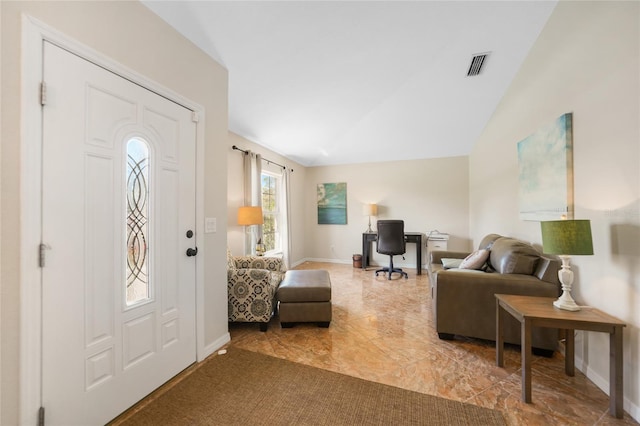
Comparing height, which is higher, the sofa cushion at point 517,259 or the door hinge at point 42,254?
the door hinge at point 42,254

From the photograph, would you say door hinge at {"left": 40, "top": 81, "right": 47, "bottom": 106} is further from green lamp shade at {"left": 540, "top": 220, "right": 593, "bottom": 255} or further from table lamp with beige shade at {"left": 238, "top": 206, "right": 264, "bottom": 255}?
green lamp shade at {"left": 540, "top": 220, "right": 593, "bottom": 255}

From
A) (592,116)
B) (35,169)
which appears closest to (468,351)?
(592,116)

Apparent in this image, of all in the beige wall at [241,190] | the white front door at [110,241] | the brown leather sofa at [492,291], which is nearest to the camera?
the white front door at [110,241]

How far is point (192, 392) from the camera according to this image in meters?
1.64

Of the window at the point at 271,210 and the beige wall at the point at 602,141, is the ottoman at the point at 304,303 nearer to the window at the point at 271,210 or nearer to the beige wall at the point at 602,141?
the beige wall at the point at 602,141


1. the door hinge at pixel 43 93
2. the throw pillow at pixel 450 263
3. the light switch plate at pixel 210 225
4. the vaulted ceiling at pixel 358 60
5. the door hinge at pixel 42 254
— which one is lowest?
the throw pillow at pixel 450 263

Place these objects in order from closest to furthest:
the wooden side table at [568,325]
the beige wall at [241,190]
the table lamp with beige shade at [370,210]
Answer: the wooden side table at [568,325]
the beige wall at [241,190]
the table lamp with beige shade at [370,210]

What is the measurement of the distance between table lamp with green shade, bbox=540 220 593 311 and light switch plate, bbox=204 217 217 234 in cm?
251

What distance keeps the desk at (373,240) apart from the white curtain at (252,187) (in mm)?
2354

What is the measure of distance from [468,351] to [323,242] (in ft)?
13.7

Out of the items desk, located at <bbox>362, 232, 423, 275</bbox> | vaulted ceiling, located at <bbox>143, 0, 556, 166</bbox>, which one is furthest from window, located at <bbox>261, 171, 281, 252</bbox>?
desk, located at <bbox>362, 232, 423, 275</bbox>

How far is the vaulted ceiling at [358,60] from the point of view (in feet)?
6.77

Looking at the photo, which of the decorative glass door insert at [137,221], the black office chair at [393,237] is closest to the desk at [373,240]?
the black office chair at [393,237]

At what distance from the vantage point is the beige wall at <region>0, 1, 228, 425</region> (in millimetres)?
1046
